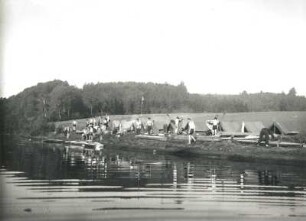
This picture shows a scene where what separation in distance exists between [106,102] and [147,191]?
1227 centimetres

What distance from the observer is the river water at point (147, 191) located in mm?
9156

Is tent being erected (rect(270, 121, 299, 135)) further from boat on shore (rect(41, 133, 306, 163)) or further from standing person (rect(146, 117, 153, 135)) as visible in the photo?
standing person (rect(146, 117, 153, 135))

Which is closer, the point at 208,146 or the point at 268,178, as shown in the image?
the point at 268,178

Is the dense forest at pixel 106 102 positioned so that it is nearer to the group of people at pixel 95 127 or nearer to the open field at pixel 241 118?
the open field at pixel 241 118

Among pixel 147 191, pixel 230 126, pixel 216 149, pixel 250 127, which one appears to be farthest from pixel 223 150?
pixel 147 191

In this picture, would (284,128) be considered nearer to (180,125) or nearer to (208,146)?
(208,146)

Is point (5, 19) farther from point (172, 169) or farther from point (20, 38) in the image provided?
point (172, 169)

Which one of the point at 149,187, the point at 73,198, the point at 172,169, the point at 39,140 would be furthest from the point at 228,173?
the point at 39,140

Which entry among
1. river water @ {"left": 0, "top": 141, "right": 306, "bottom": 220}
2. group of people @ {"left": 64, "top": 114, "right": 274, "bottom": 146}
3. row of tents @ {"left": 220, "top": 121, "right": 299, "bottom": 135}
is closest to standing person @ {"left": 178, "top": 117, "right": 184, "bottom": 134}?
group of people @ {"left": 64, "top": 114, "right": 274, "bottom": 146}

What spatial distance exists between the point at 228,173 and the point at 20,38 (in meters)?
7.68

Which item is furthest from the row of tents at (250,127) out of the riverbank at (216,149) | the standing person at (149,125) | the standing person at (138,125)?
the standing person at (138,125)

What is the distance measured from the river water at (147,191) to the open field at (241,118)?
4460mm

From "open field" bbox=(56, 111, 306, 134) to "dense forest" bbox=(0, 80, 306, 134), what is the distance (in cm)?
33

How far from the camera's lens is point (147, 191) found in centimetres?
1082
